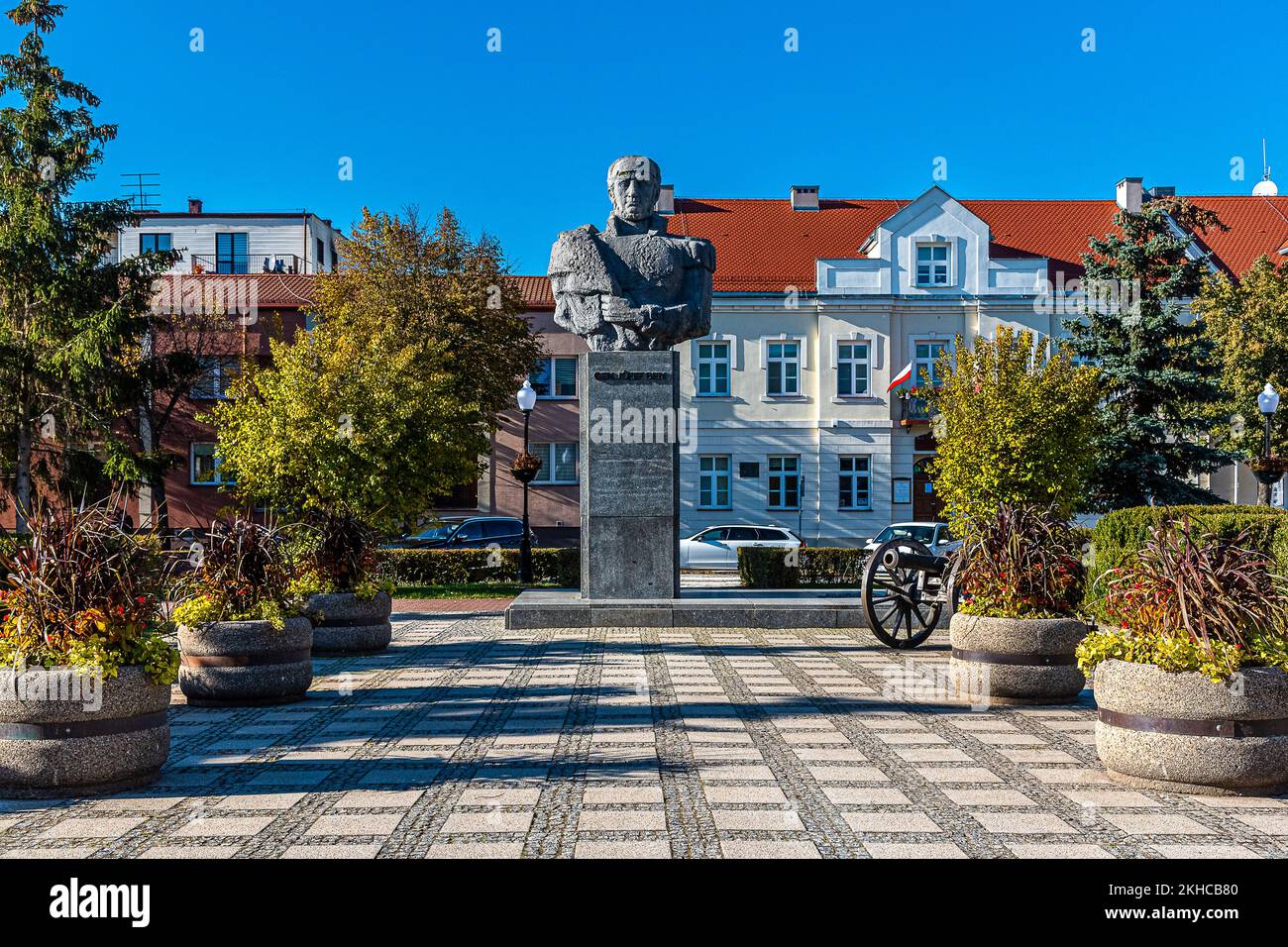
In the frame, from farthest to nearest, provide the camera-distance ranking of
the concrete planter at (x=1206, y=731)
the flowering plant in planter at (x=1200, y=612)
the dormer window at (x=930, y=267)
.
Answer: the dormer window at (x=930, y=267)
the flowering plant in planter at (x=1200, y=612)
the concrete planter at (x=1206, y=731)

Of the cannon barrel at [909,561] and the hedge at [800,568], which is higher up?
the cannon barrel at [909,561]

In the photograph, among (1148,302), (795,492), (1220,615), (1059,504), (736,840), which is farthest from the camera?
(795,492)

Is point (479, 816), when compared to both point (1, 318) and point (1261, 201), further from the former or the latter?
point (1261, 201)

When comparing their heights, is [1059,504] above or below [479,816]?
above

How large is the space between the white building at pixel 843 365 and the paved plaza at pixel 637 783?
27213mm

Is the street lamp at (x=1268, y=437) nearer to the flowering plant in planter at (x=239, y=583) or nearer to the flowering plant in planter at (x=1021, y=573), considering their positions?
the flowering plant in planter at (x=1021, y=573)

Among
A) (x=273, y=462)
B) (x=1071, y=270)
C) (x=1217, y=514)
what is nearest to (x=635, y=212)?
(x=273, y=462)

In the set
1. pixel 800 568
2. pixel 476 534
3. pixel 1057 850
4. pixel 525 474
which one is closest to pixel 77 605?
pixel 1057 850

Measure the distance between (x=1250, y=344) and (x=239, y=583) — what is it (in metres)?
30.8

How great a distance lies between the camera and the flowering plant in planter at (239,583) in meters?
8.82

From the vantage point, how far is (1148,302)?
939 inches

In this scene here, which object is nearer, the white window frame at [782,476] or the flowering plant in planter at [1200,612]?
the flowering plant in planter at [1200,612]

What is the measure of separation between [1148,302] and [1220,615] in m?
19.9

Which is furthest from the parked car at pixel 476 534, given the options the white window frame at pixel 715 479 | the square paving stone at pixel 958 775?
the square paving stone at pixel 958 775
